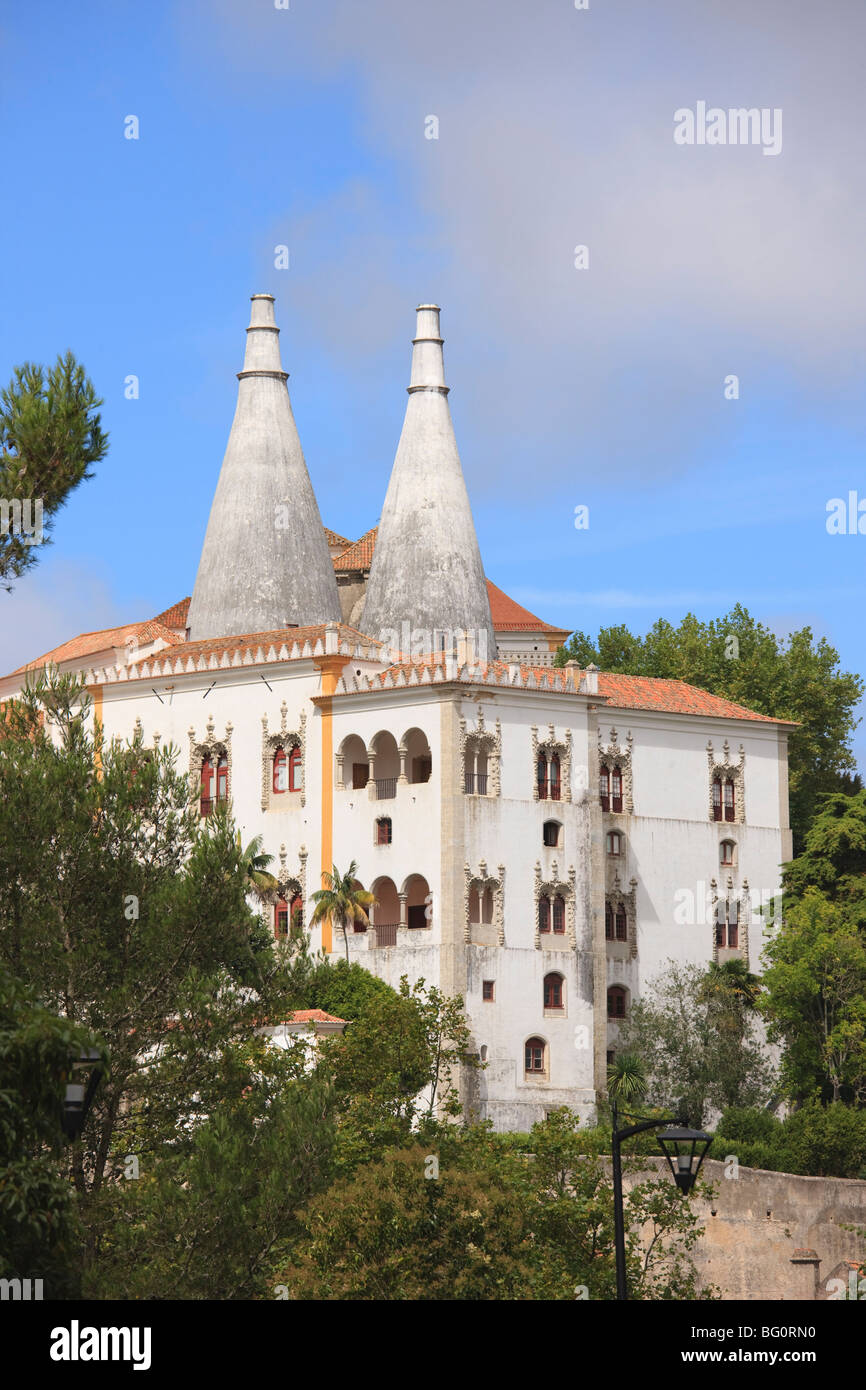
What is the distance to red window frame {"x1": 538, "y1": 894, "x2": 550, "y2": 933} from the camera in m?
66.7

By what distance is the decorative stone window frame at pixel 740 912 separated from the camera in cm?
7231

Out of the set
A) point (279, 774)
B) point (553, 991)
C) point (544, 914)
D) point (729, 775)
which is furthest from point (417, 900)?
point (729, 775)

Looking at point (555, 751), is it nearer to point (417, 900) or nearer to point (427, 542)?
point (417, 900)

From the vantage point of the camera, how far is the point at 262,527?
7562cm

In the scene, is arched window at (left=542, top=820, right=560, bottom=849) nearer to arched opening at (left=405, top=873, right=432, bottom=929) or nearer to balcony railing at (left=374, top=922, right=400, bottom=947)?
arched opening at (left=405, top=873, right=432, bottom=929)

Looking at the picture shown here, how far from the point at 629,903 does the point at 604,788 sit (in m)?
3.56

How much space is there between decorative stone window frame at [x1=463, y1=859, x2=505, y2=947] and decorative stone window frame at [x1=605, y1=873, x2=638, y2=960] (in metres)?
5.78

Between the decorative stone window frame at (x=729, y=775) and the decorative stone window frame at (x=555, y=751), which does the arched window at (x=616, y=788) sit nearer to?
the decorative stone window frame at (x=555, y=751)

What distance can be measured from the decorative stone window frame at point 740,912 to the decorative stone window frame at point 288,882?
43.5 feet

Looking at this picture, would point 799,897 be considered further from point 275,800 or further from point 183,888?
point 183,888

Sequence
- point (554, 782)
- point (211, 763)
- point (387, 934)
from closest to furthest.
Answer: point (387, 934)
point (554, 782)
point (211, 763)

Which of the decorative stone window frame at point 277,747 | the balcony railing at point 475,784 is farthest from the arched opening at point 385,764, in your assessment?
the decorative stone window frame at point 277,747
